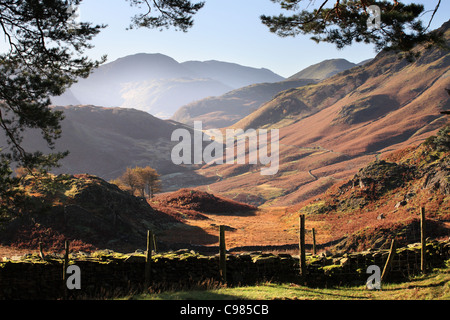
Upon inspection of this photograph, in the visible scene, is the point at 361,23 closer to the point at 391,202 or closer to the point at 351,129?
the point at 391,202

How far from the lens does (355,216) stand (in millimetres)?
34094

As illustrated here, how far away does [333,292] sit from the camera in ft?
40.3

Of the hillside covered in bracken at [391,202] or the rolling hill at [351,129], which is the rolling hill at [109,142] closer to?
the rolling hill at [351,129]

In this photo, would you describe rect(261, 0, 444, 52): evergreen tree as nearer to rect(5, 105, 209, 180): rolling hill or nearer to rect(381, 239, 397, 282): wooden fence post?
rect(381, 239, 397, 282): wooden fence post

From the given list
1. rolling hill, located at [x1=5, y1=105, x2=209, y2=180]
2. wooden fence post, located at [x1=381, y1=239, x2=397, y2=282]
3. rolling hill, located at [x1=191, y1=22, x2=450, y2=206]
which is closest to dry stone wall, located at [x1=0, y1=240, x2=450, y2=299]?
wooden fence post, located at [x1=381, y1=239, x2=397, y2=282]

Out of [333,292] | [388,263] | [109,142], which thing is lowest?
[333,292]

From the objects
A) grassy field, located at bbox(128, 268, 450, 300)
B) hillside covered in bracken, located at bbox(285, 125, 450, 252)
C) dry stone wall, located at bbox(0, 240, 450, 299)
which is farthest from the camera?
hillside covered in bracken, located at bbox(285, 125, 450, 252)

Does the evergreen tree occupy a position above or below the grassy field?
above

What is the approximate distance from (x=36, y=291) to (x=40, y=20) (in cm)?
996

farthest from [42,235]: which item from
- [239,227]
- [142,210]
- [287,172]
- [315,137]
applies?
[315,137]

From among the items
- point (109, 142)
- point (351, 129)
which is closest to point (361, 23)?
point (351, 129)

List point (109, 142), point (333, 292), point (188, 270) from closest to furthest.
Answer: point (333, 292), point (188, 270), point (109, 142)

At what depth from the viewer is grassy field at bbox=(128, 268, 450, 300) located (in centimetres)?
1010
